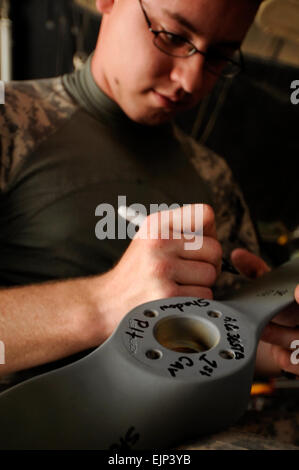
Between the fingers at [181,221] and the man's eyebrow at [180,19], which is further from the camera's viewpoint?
the man's eyebrow at [180,19]

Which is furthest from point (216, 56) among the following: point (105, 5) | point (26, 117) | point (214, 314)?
point (214, 314)

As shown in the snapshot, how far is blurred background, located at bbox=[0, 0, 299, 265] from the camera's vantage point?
1365 millimetres

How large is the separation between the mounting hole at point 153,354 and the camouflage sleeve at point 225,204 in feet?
1.89

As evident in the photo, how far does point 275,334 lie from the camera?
0.52 metres

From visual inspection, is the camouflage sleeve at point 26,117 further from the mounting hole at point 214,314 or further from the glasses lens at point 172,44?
the mounting hole at point 214,314

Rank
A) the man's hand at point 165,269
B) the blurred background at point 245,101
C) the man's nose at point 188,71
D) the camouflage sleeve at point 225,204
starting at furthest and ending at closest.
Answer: the blurred background at point 245,101, the camouflage sleeve at point 225,204, the man's nose at point 188,71, the man's hand at point 165,269

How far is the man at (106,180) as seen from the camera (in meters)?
0.50

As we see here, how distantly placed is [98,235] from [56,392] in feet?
1.45

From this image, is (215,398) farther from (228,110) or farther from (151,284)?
(228,110)

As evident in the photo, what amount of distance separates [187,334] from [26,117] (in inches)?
20.8

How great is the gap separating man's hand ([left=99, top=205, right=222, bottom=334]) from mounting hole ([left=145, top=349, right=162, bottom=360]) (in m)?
0.17

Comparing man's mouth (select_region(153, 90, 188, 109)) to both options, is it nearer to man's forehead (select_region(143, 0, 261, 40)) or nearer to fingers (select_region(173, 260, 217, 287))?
man's forehead (select_region(143, 0, 261, 40))

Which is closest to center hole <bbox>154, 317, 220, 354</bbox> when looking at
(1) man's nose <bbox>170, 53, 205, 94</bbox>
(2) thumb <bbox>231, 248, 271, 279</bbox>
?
(2) thumb <bbox>231, 248, 271, 279</bbox>

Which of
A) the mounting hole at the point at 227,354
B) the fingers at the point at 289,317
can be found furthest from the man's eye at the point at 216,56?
the mounting hole at the point at 227,354
